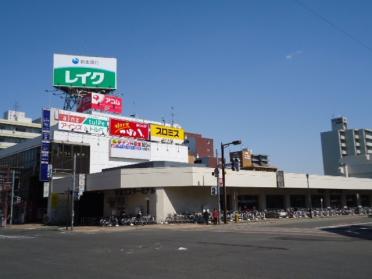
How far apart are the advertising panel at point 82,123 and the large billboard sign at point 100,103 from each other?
2510 mm

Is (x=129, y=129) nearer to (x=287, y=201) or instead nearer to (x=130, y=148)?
(x=130, y=148)

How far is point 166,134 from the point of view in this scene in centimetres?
6625

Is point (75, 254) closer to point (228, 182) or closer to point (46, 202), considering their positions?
point (228, 182)

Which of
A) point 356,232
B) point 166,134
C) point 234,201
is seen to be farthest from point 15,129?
point 356,232

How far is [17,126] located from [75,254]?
9067 centimetres

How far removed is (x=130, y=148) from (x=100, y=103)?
7.95 metres

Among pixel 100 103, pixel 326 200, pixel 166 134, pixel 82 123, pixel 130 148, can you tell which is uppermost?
pixel 100 103

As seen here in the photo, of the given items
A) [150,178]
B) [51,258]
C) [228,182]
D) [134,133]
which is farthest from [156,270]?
[134,133]

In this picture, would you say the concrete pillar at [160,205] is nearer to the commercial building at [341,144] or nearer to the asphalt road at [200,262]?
the asphalt road at [200,262]

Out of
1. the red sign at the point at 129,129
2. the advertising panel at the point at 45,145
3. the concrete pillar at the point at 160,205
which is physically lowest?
the concrete pillar at the point at 160,205

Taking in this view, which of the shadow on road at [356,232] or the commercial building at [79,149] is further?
the commercial building at [79,149]

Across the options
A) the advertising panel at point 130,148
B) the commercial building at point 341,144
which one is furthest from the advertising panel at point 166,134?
the commercial building at point 341,144

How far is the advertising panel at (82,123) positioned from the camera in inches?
2210

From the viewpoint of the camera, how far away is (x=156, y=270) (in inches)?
461
